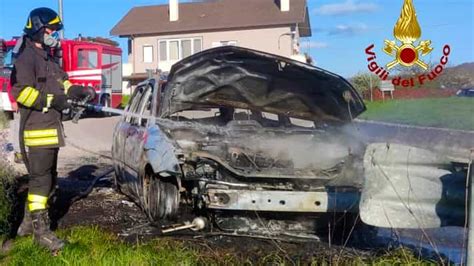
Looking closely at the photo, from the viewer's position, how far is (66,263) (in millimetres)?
4316

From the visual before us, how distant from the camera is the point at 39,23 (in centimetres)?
501

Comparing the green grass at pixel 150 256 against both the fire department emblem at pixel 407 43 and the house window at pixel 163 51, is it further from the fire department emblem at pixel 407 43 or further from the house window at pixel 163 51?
the house window at pixel 163 51

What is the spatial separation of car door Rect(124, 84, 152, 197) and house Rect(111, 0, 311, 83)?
31251 mm

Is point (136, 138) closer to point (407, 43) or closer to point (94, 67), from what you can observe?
point (407, 43)

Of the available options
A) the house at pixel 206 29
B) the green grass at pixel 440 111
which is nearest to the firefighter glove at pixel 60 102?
the green grass at pixel 440 111

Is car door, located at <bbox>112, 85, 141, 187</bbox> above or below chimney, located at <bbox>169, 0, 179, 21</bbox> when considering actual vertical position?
below

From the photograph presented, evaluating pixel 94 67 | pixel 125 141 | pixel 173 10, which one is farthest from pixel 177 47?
pixel 125 141

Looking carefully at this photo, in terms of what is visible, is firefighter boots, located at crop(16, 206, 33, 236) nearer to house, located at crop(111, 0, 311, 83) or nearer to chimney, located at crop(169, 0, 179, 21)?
house, located at crop(111, 0, 311, 83)

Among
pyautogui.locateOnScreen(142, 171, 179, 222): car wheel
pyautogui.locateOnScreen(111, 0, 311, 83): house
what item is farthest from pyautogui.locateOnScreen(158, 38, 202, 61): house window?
pyautogui.locateOnScreen(142, 171, 179, 222): car wheel

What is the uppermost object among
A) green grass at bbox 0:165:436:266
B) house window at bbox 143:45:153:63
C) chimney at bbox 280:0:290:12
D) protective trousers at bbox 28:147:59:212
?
chimney at bbox 280:0:290:12

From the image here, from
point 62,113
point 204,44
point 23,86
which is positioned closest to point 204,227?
point 62,113

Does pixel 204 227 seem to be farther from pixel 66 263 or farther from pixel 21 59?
pixel 21 59

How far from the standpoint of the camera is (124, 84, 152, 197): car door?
20.1 ft

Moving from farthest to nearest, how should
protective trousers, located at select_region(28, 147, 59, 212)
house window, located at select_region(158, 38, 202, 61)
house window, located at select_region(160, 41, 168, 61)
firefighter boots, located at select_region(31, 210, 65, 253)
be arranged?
house window, located at select_region(160, 41, 168, 61) < house window, located at select_region(158, 38, 202, 61) < protective trousers, located at select_region(28, 147, 59, 212) < firefighter boots, located at select_region(31, 210, 65, 253)
